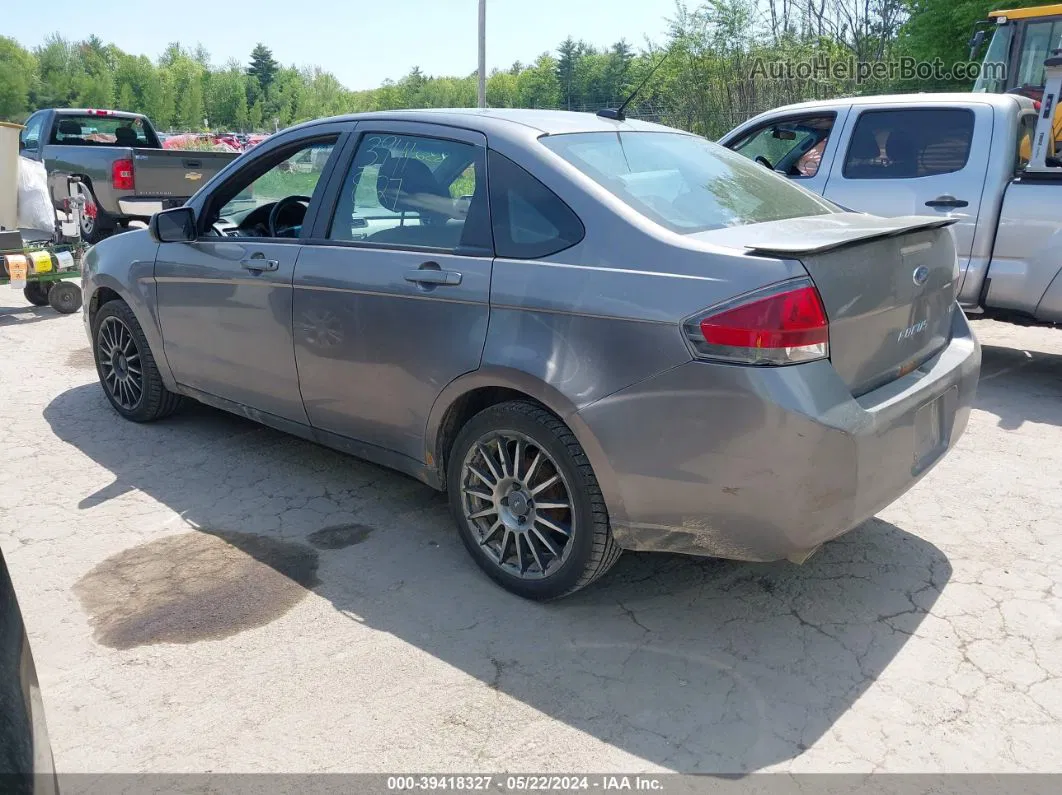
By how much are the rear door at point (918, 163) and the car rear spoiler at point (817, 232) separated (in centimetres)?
304

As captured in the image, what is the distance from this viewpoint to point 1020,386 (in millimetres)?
6379

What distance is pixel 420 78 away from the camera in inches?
3866

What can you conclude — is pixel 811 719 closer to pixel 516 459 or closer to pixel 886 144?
pixel 516 459

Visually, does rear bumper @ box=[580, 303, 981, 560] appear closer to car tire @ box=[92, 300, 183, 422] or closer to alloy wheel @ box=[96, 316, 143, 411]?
car tire @ box=[92, 300, 183, 422]

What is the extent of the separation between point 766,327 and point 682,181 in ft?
3.44

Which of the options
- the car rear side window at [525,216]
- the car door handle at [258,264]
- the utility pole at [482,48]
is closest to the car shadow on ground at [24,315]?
the car door handle at [258,264]

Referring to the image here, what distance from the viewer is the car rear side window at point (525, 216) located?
10.6 ft

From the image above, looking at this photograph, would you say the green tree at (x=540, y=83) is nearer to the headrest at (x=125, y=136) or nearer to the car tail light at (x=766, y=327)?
the headrest at (x=125, y=136)

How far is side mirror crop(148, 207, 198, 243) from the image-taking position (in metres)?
4.68

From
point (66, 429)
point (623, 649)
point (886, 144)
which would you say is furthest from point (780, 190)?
point (66, 429)

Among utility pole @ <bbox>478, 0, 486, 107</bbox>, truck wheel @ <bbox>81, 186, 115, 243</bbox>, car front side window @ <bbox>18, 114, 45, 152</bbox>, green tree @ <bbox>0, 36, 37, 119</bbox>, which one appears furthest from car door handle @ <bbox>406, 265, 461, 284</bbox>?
green tree @ <bbox>0, 36, 37, 119</bbox>

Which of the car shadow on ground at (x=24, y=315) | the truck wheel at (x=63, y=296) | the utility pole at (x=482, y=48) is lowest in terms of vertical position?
the car shadow on ground at (x=24, y=315)

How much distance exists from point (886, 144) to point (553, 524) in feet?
16.6

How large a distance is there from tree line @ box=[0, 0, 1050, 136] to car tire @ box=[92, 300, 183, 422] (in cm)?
316
